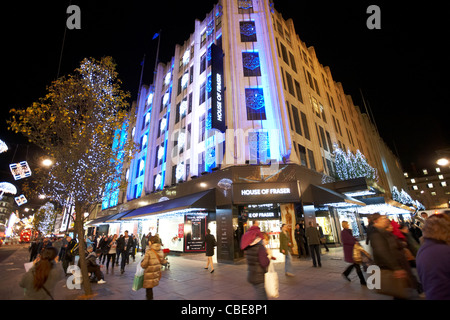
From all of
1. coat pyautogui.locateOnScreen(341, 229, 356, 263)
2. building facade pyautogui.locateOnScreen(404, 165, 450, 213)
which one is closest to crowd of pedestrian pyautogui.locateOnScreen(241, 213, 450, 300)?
coat pyautogui.locateOnScreen(341, 229, 356, 263)

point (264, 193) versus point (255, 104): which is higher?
point (255, 104)

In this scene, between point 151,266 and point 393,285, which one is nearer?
point 393,285

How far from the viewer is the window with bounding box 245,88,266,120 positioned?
1552cm

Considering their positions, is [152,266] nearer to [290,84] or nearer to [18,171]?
[290,84]

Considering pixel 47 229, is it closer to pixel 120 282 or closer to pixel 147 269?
pixel 120 282

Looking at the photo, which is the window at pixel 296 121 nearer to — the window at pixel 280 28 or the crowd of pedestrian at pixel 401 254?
the window at pixel 280 28

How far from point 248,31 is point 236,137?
10.8m

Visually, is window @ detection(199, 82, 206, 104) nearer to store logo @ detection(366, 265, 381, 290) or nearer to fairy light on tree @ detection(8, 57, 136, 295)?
fairy light on tree @ detection(8, 57, 136, 295)

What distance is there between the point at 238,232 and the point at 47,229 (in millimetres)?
54786

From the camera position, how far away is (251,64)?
56.5 ft

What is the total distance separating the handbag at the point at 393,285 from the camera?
145 inches

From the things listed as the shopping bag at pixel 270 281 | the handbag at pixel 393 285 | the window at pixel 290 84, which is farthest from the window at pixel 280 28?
the handbag at pixel 393 285

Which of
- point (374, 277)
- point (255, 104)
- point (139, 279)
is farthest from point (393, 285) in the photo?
point (255, 104)

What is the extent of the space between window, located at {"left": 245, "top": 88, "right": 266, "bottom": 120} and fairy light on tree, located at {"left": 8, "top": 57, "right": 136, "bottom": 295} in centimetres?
885
